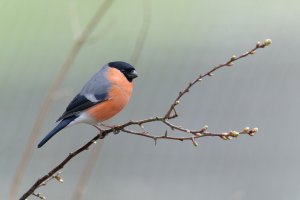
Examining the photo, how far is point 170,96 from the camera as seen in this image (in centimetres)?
719

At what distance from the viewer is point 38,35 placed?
29.6 feet

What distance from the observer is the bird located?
10.7ft

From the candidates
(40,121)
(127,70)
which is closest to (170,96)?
(127,70)

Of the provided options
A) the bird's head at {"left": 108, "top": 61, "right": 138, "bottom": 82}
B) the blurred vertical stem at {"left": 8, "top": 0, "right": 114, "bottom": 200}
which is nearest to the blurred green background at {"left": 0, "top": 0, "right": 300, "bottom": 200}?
the bird's head at {"left": 108, "top": 61, "right": 138, "bottom": 82}

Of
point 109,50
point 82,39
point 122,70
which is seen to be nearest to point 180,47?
point 109,50

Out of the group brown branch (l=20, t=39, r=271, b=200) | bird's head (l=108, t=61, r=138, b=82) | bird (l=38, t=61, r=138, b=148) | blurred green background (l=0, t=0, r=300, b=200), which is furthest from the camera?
blurred green background (l=0, t=0, r=300, b=200)

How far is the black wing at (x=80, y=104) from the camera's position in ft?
10.7

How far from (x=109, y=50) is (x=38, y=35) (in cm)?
107

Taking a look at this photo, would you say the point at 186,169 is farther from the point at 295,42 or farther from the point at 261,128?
the point at 295,42

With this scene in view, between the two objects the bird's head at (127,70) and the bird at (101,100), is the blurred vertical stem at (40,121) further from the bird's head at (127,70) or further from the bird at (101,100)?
the bird's head at (127,70)

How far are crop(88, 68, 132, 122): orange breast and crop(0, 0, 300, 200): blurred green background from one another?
2.01m

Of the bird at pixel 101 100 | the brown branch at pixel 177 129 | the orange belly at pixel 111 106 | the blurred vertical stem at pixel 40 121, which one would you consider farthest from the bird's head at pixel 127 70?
the brown branch at pixel 177 129

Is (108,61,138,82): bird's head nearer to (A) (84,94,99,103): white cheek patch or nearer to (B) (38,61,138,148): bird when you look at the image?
(B) (38,61,138,148): bird

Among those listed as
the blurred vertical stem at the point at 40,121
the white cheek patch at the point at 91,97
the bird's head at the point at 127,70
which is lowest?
the blurred vertical stem at the point at 40,121
